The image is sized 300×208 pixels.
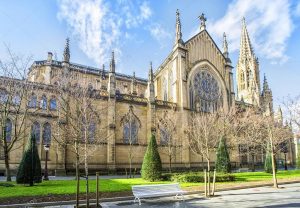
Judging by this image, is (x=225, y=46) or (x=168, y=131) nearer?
(x=168, y=131)

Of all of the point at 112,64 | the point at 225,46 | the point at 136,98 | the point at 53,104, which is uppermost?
the point at 225,46

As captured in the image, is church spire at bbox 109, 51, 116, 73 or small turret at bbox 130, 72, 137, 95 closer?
church spire at bbox 109, 51, 116, 73

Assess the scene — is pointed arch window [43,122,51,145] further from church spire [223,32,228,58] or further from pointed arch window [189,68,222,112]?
church spire [223,32,228,58]

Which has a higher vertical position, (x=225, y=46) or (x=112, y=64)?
(x=225, y=46)

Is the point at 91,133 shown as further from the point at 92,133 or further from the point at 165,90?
the point at 165,90

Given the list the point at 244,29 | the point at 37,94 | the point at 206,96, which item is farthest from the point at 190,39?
the point at 244,29

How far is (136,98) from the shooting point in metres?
37.8

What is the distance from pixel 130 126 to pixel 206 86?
56.4 feet

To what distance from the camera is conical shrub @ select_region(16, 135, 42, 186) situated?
19.3 m

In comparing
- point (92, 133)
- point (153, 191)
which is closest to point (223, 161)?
point (92, 133)

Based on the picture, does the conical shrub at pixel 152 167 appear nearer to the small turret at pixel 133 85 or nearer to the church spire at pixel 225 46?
the small turret at pixel 133 85

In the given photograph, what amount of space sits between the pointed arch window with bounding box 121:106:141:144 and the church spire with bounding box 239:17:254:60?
4553cm

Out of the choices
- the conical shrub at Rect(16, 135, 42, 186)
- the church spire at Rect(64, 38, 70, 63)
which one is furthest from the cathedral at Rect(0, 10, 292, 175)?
the conical shrub at Rect(16, 135, 42, 186)

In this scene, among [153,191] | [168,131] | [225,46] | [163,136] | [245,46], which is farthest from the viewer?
[245,46]
